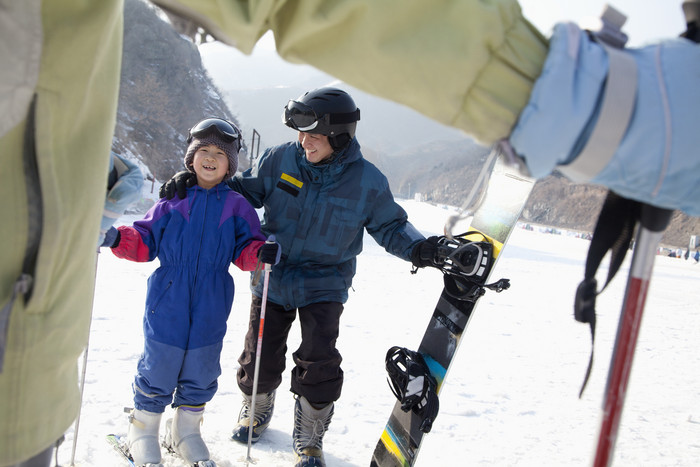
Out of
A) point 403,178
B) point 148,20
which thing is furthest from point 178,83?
point 403,178

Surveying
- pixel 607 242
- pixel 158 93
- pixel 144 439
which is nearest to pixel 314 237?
pixel 144 439

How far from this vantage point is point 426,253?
241 cm

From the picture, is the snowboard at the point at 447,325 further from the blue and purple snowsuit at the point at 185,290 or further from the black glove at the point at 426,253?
the blue and purple snowsuit at the point at 185,290

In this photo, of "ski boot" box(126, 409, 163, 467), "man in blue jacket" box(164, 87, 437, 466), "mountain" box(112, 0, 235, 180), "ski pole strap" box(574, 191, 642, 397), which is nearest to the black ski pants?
"man in blue jacket" box(164, 87, 437, 466)

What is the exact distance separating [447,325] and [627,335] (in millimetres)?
1768

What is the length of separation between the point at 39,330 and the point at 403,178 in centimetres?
10284

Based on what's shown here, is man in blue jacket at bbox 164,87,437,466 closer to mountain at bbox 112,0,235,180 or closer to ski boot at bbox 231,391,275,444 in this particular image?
ski boot at bbox 231,391,275,444

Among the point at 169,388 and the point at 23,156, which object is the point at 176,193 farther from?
the point at 23,156

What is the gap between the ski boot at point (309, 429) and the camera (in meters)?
2.43

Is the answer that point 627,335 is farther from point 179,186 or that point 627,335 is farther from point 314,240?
point 179,186

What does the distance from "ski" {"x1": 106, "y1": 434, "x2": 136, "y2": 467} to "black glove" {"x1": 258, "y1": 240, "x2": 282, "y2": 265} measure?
3.61 feet

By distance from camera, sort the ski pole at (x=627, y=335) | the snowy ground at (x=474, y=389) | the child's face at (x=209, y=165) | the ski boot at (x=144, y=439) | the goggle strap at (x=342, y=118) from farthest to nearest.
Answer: the snowy ground at (x=474, y=389), the goggle strap at (x=342, y=118), the child's face at (x=209, y=165), the ski boot at (x=144, y=439), the ski pole at (x=627, y=335)

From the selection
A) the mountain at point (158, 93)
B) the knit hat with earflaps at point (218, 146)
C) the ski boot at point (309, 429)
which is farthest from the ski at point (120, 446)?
the mountain at point (158, 93)

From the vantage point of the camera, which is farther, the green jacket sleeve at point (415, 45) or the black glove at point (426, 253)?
the black glove at point (426, 253)
